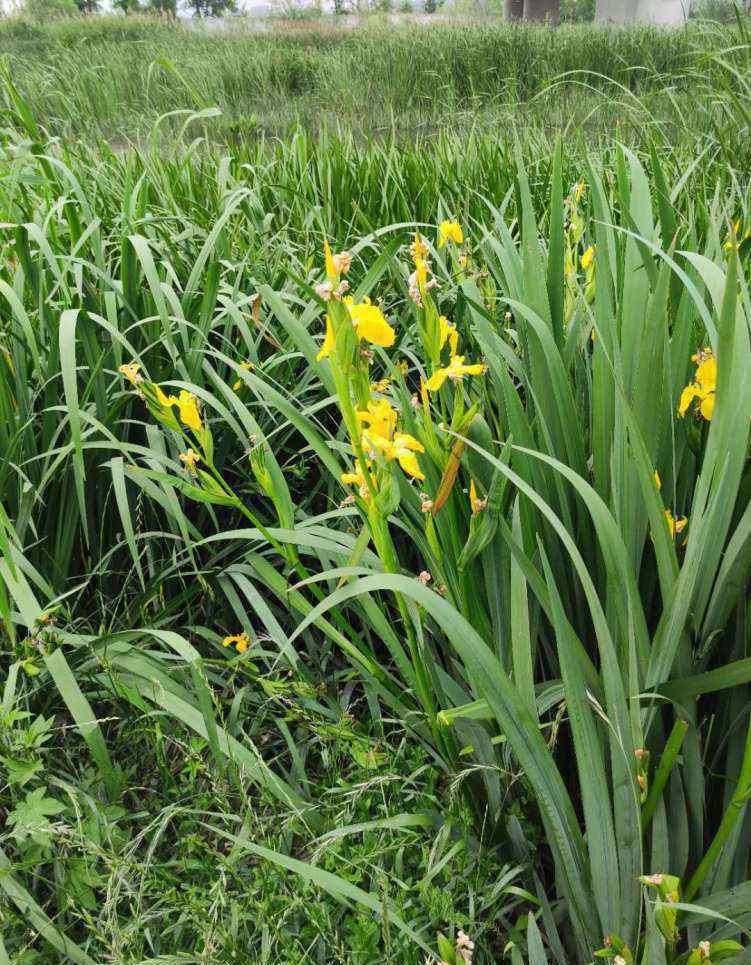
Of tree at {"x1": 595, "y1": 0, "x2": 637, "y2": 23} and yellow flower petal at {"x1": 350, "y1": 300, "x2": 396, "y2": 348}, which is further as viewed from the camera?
tree at {"x1": 595, "y1": 0, "x2": 637, "y2": 23}

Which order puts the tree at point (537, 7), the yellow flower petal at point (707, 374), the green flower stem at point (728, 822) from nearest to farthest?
the green flower stem at point (728, 822)
the yellow flower petal at point (707, 374)
the tree at point (537, 7)

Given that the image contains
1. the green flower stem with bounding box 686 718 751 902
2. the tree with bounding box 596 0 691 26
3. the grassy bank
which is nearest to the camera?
the green flower stem with bounding box 686 718 751 902

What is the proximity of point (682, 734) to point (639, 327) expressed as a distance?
46 centimetres

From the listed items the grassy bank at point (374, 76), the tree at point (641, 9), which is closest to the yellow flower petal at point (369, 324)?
the grassy bank at point (374, 76)

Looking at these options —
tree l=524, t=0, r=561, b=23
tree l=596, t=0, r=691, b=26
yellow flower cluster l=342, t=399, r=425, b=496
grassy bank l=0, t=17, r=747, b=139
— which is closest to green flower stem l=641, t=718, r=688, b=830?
yellow flower cluster l=342, t=399, r=425, b=496

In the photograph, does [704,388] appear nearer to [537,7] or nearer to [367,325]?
[367,325]

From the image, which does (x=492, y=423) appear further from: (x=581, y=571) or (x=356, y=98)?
(x=356, y=98)

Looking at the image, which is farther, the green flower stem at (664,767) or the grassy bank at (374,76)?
the grassy bank at (374,76)

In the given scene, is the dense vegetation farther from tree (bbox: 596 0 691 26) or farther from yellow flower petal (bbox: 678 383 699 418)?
tree (bbox: 596 0 691 26)

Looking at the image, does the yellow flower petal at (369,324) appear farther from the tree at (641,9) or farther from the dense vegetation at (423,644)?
the tree at (641,9)

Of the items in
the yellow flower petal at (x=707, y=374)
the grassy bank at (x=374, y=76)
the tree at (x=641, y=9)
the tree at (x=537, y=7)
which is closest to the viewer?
the yellow flower petal at (x=707, y=374)

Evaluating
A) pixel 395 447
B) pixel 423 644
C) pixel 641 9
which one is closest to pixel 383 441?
pixel 395 447

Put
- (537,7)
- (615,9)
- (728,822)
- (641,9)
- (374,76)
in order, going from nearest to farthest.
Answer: (728,822), (374,76), (641,9), (537,7), (615,9)

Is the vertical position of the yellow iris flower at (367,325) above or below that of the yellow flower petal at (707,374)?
above
